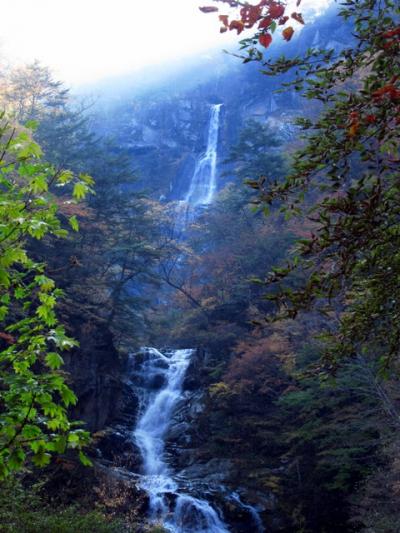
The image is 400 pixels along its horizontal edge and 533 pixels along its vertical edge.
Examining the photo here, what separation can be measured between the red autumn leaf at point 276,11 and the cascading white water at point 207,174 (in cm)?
4392

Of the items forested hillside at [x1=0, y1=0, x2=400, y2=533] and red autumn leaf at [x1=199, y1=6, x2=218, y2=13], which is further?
forested hillside at [x1=0, y1=0, x2=400, y2=533]


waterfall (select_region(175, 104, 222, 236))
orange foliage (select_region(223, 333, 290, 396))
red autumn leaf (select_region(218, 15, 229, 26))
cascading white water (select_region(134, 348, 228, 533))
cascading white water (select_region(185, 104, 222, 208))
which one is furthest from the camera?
cascading white water (select_region(185, 104, 222, 208))

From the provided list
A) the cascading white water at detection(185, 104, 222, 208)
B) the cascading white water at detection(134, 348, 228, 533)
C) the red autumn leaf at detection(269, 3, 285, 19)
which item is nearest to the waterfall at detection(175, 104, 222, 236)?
the cascading white water at detection(185, 104, 222, 208)

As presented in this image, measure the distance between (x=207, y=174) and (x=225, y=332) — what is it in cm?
3303

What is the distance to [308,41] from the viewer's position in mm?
53938

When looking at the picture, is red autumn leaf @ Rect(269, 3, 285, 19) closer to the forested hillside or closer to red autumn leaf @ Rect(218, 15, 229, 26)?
the forested hillside

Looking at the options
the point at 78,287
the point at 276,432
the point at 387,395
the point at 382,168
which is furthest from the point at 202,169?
the point at 382,168

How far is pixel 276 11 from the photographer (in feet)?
8.15

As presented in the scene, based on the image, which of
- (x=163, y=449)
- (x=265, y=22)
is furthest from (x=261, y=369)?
(x=265, y=22)

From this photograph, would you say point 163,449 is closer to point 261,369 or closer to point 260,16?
point 261,369

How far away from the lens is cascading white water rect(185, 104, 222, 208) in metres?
48.7

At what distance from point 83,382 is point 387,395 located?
11168mm

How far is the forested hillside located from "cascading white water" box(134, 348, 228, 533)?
7 cm

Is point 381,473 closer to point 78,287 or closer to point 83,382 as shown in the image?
point 83,382
